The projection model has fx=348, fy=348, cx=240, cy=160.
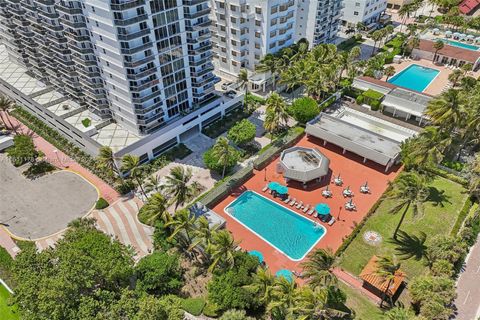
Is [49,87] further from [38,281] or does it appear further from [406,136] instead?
[406,136]

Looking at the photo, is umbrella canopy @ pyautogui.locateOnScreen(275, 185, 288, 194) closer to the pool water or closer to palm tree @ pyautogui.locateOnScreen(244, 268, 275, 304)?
palm tree @ pyautogui.locateOnScreen(244, 268, 275, 304)

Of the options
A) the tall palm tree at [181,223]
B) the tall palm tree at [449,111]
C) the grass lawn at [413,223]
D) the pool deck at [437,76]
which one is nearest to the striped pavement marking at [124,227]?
the tall palm tree at [181,223]

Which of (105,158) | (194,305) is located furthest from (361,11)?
(194,305)

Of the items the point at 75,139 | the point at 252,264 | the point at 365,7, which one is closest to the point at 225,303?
the point at 252,264

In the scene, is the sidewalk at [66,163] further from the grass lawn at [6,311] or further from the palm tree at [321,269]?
the palm tree at [321,269]

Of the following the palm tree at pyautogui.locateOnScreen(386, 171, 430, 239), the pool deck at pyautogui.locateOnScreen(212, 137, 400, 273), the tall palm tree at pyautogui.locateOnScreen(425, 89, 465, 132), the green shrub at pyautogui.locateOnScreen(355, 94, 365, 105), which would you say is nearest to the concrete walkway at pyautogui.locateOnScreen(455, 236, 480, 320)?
the palm tree at pyautogui.locateOnScreen(386, 171, 430, 239)

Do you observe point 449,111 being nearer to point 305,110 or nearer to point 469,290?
point 305,110
